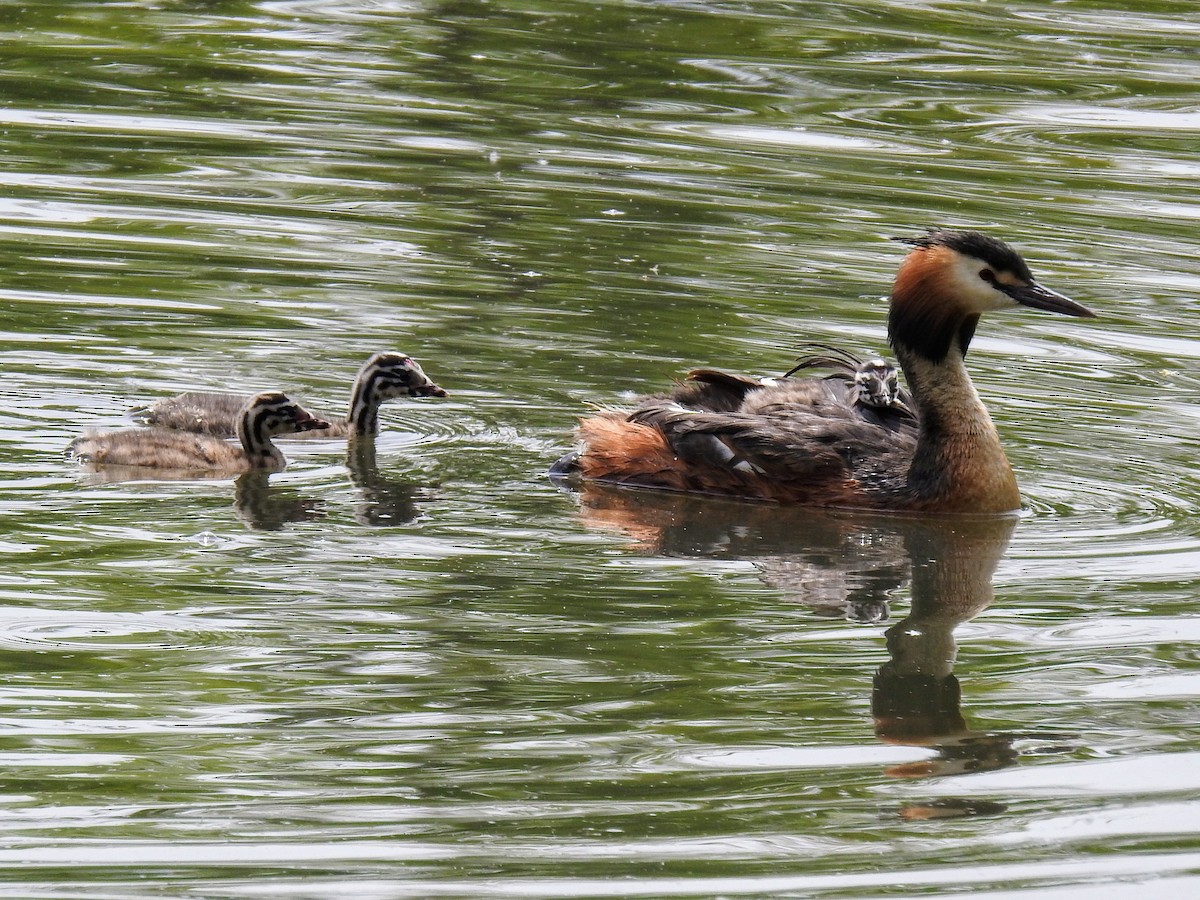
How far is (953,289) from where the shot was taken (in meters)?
9.20

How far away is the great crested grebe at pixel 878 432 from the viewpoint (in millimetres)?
8992

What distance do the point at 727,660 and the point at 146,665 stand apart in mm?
1749

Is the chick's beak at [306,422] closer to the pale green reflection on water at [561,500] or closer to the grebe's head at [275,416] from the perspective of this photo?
the grebe's head at [275,416]

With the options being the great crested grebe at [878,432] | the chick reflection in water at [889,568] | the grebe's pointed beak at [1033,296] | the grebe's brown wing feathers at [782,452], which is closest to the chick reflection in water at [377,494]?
the chick reflection in water at [889,568]

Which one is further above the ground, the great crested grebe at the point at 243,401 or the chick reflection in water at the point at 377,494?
the great crested grebe at the point at 243,401

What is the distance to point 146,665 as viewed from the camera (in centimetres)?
652

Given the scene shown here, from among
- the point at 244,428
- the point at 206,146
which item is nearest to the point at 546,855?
the point at 244,428

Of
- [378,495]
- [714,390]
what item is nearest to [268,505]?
[378,495]

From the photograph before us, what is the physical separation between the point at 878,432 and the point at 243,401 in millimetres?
2818

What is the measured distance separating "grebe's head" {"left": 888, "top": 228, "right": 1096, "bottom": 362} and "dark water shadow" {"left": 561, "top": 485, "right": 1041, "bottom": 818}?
827mm

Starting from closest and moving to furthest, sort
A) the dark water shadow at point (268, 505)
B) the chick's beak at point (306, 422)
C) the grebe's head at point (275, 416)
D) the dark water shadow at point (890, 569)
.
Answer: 1. the dark water shadow at point (890, 569)
2. the dark water shadow at point (268, 505)
3. the grebe's head at point (275, 416)
4. the chick's beak at point (306, 422)

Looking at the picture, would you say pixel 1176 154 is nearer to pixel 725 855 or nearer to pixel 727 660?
pixel 727 660

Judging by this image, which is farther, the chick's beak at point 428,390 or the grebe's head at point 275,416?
the chick's beak at point 428,390

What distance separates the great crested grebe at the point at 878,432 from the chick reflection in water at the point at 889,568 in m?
0.10
